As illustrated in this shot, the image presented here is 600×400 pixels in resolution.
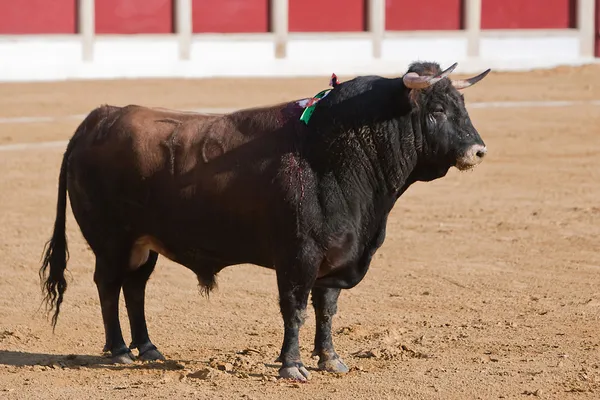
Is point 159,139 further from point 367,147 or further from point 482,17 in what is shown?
point 482,17

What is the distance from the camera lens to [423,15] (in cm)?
2542

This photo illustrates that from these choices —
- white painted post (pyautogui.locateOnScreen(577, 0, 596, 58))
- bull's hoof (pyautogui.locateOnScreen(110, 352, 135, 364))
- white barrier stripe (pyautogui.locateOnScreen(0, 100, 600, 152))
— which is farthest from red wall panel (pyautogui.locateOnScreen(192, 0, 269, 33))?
bull's hoof (pyautogui.locateOnScreen(110, 352, 135, 364))

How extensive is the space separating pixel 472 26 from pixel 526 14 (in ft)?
4.37

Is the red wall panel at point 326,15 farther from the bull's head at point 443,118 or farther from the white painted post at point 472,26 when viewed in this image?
the bull's head at point 443,118

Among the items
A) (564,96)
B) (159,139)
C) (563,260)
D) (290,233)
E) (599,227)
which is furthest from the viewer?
(564,96)

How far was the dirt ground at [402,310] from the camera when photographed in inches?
261

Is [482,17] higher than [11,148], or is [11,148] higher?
[482,17]

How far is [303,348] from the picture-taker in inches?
294

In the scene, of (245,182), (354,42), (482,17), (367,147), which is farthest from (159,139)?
(482,17)

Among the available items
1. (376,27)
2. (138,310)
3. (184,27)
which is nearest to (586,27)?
(376,27)

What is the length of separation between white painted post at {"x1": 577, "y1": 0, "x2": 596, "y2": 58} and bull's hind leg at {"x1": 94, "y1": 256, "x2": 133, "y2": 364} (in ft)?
68.1

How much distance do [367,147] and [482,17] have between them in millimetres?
19884

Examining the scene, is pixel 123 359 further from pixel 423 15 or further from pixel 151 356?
pixel 423 15

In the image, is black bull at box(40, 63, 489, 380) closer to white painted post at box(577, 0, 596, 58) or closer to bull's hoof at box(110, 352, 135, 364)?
bull's hoof at box(110, 352, 135, 364)
